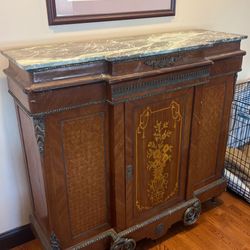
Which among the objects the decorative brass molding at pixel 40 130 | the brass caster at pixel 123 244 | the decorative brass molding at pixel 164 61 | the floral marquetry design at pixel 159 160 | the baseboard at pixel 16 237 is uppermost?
the decorative brass molding at pixel 164 61

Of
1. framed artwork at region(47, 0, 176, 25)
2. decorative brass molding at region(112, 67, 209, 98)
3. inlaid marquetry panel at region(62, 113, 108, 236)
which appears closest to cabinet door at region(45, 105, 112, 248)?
inlaid marquetry panel at region(62, 113, 108, 236)

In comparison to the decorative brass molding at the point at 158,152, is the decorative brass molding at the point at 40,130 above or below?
above

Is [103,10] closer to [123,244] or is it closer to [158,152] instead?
[158,152]

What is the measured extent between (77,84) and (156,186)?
2.44 ft

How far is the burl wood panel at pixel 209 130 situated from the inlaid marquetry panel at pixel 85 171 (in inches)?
21.7

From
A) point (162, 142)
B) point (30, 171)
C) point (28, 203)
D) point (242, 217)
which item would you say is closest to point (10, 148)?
point (30, 171)

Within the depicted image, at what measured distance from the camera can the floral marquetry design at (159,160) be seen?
1.52 metres

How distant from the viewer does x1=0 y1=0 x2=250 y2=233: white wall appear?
1415 millimetres

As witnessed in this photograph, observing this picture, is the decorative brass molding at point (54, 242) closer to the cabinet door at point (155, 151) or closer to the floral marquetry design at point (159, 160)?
the cabinet door at point (155, 151)

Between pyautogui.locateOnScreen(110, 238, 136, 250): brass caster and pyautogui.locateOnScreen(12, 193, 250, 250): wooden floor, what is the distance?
0.20m

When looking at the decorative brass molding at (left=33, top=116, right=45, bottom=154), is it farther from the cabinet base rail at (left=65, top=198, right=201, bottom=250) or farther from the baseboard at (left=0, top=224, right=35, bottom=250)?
the baseboard at (left=0, top=224, right=35, bottom=250)

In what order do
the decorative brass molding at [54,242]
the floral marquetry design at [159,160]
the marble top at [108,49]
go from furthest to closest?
the floral marquetry design at [159,160] → the decorative brass molding at [54,242] → the marble top at [108,49]

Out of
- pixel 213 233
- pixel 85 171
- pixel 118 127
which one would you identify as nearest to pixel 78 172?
pixel 85 171

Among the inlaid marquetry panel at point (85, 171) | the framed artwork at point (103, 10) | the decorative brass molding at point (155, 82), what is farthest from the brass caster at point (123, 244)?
the framed artwork at point (103, 10)
